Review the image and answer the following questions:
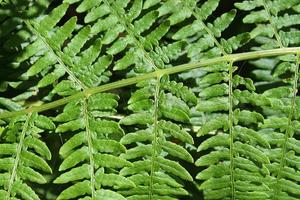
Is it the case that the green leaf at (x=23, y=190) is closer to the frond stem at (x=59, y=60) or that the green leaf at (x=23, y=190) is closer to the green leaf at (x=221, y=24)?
the frond stem at (x=59, y=60)

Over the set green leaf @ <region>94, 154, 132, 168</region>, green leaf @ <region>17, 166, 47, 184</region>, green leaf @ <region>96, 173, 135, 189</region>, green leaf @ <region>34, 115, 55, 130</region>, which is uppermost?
green leaf @ <region>34, 115, 55, 130</region>

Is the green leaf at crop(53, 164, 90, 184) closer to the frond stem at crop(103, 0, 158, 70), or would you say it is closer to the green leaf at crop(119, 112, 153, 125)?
the green leaf at crop(119, 112, 153, 125)

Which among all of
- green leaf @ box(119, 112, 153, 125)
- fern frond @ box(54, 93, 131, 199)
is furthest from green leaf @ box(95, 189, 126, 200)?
green leaf @ box(119, 112, 153, 125)

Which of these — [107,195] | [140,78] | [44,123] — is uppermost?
[140,78]

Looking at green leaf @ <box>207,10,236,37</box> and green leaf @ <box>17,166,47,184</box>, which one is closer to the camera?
Answer: green leaf @ <box>17,166,47,184</box>

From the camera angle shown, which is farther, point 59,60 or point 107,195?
point 59,60

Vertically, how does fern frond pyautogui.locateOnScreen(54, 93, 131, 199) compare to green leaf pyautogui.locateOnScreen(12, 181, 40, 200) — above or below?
above

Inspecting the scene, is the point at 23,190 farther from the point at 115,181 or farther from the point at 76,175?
the point at 115,181

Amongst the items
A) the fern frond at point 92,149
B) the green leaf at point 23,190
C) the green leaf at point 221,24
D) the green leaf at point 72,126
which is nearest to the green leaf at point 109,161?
Answer: the fern frond at point 92,149

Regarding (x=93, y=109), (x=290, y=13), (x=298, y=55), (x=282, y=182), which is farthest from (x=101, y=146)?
(x=290, y=13)

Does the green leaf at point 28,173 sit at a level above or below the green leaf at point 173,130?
below

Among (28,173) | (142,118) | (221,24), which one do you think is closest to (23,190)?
(28,173)

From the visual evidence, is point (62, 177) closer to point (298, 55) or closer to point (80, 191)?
point (80, 191)

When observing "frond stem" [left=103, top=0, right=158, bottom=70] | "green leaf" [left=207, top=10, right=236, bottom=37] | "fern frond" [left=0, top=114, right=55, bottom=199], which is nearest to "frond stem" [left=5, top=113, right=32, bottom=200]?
"fern frond" [left=0, top=114, right=55, bottom=199]
